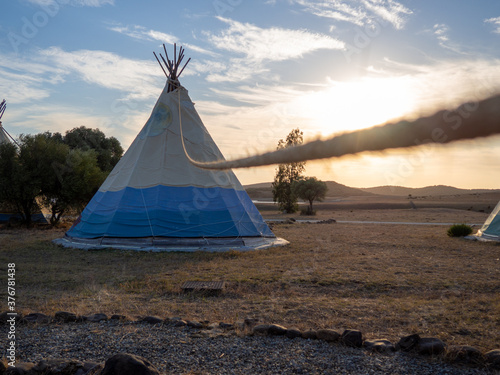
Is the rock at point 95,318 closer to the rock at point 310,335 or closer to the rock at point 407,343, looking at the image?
the rock at point 310,335

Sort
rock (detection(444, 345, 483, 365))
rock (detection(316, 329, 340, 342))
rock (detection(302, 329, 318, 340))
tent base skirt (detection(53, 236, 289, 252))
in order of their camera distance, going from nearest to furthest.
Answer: rock (detection(444, 345, 483, 365)) < rock (detection(316, 329, 340, 342)) < rock (detection(302, 329, 318, 340)) < tent base skirt (detection(53, 236, 289, 252))

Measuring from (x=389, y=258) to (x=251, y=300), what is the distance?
6.42 m

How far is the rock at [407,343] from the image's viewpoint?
4.15 meters

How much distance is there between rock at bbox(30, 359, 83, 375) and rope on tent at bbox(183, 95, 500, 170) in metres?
3.03

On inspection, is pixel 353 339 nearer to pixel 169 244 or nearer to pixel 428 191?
pixel 169 244

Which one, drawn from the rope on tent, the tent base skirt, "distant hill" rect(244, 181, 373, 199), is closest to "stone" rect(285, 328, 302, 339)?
the rope on tent

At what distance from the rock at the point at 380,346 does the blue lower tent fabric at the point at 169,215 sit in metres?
8.36

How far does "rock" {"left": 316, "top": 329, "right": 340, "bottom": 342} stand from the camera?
4.43 metres

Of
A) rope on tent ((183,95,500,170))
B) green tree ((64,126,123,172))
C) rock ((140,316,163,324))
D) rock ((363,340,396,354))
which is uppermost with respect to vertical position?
green tree ((64,126,123,172))

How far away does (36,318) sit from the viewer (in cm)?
510

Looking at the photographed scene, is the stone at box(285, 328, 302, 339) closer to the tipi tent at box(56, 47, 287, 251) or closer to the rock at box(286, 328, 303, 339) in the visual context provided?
the rock at box(286, 328, 303, 339)

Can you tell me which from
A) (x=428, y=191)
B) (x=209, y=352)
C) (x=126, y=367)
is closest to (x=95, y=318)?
(x=209, y=352)

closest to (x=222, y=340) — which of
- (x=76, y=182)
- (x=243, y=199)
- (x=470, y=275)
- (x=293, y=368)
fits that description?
(x=293, y=368)

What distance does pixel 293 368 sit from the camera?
3764mm
